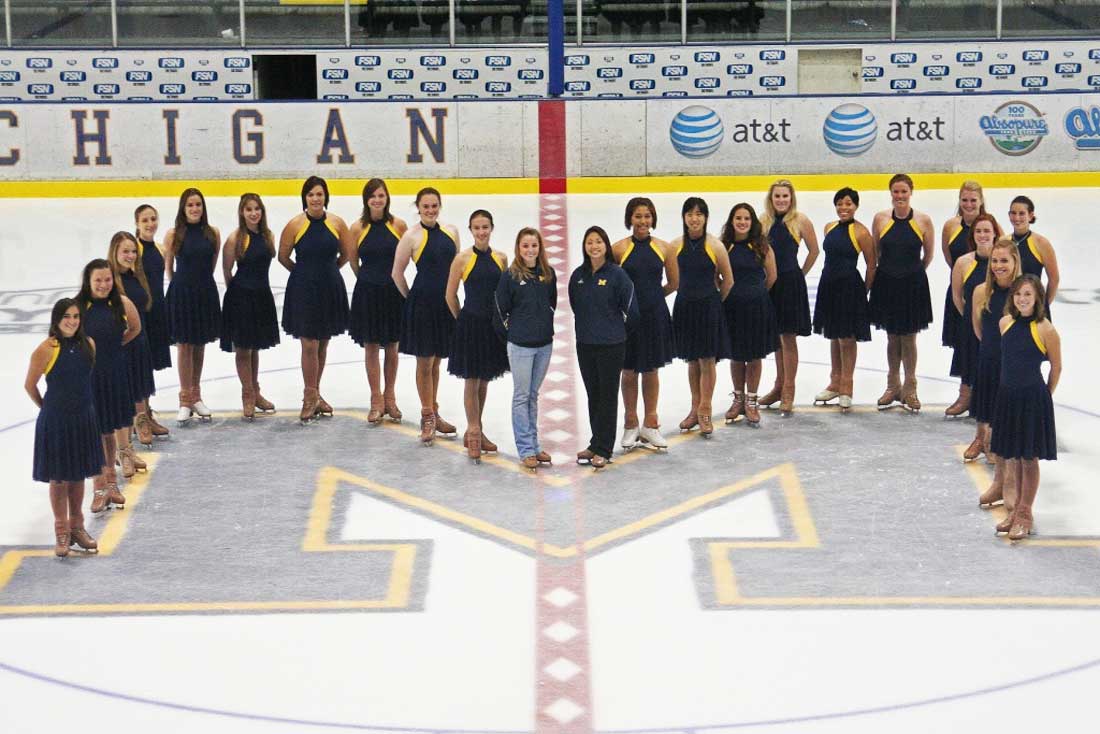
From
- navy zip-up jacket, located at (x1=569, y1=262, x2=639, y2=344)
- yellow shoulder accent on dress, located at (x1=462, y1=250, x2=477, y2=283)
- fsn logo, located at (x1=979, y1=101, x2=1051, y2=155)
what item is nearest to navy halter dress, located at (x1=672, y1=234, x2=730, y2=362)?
navy zip-up jacket, located at (x1=569, y1=262, x2=639, y2=344)

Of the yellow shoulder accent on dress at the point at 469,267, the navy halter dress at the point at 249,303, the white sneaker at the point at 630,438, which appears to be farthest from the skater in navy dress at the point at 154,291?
the white sneaker at the point at 630,438

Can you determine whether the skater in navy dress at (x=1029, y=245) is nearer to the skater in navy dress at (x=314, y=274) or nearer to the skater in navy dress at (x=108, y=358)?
the skater in navy dress at (x=314, y=274)

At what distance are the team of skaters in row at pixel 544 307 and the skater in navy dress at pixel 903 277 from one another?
0.5 inches

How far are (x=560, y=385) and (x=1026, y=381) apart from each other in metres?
4.54

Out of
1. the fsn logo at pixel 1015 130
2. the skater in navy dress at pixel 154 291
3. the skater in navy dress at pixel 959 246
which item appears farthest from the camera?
the fsn logo at pixel 1015 130

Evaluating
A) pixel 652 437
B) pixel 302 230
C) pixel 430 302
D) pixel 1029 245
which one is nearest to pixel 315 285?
pixel 302 230

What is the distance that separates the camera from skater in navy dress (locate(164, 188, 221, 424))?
11.5 metres

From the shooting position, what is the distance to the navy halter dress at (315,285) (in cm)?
1159

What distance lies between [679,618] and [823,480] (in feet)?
8.12

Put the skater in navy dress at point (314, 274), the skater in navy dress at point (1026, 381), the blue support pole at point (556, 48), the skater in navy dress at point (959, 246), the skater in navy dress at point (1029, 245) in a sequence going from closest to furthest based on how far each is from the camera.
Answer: the skater in navy dress at point (1026, 381), the skater in navy dress at point (1029, 245), the skater in navy dress at point (959, 246), the skater in navy dress at point (314, 274), the blue support pole at point (556, 48)

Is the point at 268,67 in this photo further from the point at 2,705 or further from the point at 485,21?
the point at 2,705

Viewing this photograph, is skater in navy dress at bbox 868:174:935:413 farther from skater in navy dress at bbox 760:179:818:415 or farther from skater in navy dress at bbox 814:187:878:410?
skater in navy dress at bbox 760:179:818:415

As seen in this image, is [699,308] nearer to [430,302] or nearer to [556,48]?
[430,302]

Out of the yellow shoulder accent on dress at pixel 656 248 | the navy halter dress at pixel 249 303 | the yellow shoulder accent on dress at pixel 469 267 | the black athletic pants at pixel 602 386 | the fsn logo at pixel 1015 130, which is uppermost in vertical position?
the fsn logo at pixel 1015 130
